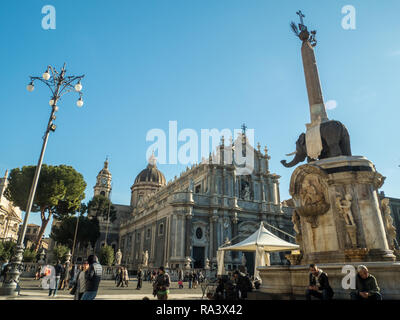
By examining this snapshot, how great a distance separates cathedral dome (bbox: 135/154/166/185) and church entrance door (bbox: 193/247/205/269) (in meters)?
36.5

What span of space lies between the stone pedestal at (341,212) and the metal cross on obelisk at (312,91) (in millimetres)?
1309

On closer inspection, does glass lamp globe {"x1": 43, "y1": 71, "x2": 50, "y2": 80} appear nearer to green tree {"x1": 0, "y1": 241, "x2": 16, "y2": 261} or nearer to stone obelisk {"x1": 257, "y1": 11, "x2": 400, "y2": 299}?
stone obelisk {"x1": 257, "y1": 11, "x2": 400, "y2": 299}

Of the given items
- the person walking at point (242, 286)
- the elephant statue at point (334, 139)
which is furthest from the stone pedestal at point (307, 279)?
the elephant statue at point (334, 139)

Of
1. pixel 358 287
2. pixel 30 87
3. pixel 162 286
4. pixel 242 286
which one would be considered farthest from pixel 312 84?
pixel 30 87

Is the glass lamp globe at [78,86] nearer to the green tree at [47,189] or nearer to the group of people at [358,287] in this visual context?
the group of people at [358,287]

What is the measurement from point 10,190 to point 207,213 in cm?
2348

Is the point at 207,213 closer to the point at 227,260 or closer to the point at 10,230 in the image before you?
the point at 227,260

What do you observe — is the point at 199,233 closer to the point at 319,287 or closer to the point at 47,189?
the point at 47,189

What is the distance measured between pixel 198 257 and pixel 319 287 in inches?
1138

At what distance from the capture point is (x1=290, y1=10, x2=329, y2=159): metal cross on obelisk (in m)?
9.97

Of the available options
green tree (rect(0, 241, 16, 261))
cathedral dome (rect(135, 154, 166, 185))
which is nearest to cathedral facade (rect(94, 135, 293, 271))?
green tree (rect(0, 241, 16, 261))
